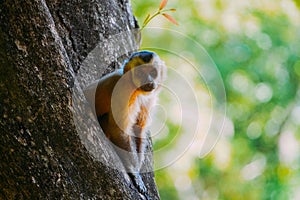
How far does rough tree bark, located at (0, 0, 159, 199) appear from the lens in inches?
42.7

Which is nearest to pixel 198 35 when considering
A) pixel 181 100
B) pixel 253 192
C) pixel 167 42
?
pixel 167 42

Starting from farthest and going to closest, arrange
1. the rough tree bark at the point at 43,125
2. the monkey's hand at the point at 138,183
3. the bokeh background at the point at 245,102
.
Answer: the bokeh background at the point at 245,102, the monkey's hand at the point at 138,183, the rough tree bark at the point at 43,125

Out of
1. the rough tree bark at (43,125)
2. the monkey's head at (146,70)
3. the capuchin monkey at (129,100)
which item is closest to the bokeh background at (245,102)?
the capuchin monkey at (129,100)

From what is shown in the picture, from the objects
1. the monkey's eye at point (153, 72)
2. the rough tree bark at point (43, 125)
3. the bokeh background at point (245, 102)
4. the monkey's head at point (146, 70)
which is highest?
the bokeh background at point (245, 102)

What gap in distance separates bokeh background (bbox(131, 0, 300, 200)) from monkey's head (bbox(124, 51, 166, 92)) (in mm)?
3160

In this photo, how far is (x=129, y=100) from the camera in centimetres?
154

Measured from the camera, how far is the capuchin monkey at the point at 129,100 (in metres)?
1.44

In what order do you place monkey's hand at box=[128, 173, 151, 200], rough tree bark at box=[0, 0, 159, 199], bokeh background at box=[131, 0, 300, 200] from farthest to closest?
bokeh background at box=[131, 0, 300, 200] < monkey's hand at box=[128, 173, 151, 200] < rough tree bark at box=[0, 0, 159, 199]

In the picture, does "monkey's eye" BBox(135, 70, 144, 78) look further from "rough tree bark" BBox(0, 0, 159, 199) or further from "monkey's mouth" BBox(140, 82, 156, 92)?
"rough tree bark" BBox(0, 0, 159, 199)

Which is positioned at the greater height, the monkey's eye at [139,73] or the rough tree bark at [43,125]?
the monkey's eye at [139,73]

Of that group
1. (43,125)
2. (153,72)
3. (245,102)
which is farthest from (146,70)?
(245,102)

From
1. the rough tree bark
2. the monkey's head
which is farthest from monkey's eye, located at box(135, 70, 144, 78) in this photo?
the rough tree bark

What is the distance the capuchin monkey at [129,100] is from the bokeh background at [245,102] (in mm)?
3055

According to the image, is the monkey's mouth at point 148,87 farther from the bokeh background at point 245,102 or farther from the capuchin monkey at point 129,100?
the bokeh background at point 245,102
